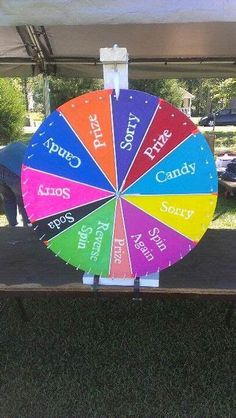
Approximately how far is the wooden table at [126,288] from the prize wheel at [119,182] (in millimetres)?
138

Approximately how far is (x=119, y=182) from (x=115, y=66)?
464 millimetres

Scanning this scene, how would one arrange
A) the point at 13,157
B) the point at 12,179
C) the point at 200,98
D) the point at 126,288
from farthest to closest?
the point at 200,98, the point at 13,157, the point at 12,179, the point at 126,288

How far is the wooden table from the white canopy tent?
1.06 m

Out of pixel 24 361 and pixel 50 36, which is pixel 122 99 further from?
pixel 50 36

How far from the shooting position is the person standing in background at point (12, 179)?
12.1 feet

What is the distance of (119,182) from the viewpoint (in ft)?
5.53

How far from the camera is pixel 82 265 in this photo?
1.76 meters

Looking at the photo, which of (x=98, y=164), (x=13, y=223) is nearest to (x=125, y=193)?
(x=98, y=164)

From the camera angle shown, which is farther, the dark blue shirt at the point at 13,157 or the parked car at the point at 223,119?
the parked car at the point at 223,119

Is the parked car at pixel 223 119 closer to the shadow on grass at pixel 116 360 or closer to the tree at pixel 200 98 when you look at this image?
the tree at pixel 200 98

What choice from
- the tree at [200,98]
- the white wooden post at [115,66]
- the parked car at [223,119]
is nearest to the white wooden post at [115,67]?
the white wooden post at [115,66]

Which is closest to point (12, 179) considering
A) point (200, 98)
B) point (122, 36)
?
point (122, 36)

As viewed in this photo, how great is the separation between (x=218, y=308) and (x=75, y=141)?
172 cm

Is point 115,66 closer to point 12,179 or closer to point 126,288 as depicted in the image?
point 126,288
